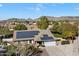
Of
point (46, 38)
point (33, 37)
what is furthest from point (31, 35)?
point (46, 38)

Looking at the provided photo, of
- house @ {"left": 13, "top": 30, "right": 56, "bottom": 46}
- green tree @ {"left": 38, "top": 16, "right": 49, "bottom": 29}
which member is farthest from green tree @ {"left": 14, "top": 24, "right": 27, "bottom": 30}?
green tree @ {"left": 38, "top": 16, "right": 49, "bottom": 29}

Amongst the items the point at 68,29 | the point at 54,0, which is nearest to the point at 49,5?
the point at 54,0

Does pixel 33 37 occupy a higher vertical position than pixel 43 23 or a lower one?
lower

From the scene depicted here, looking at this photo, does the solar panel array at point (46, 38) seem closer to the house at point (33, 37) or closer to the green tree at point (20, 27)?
the house at point (33, 37)

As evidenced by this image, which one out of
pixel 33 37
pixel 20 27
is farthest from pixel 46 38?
pixel 20 27

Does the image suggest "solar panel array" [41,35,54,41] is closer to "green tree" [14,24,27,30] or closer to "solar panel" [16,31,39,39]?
"solar panel" [16,31,39,39]

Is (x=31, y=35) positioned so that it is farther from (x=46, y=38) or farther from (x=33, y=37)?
(x=46, y=38)
